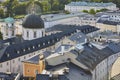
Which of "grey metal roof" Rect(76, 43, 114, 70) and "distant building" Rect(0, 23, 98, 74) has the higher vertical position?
"grey metal roof" Rect(76, 43, 114, 70)

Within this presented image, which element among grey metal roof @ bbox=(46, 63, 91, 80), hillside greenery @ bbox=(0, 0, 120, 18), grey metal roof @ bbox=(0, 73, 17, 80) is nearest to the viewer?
grey metal roof @ bbox=(46, 63, 91, 80)

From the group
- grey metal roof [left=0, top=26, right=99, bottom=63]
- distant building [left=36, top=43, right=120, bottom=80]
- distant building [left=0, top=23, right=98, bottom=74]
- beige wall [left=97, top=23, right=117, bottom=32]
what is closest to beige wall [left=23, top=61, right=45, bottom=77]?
distant building [left=36, top=43, right=120, bottom=80]

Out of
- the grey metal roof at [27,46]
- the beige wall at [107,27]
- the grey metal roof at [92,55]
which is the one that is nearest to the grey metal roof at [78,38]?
the grey metal roof at [27,46]

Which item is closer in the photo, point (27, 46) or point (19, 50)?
point (19, 50)

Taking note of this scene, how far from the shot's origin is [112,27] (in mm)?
95312

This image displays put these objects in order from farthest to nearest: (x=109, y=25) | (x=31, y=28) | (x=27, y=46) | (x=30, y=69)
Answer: (x=109, y=25) < (x=31, y=28) < (x=27, y=46) < (x=30, y=69)


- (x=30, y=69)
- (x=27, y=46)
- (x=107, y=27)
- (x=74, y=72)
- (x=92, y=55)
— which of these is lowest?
(x=107, y=27)

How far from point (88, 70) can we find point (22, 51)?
60.5 ft

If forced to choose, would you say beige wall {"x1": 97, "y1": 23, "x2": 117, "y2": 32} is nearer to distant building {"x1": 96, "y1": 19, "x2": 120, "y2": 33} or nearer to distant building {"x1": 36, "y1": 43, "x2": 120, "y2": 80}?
distant building {"x1": 96, "y1": 19, "x2": 120, "y2": 33}

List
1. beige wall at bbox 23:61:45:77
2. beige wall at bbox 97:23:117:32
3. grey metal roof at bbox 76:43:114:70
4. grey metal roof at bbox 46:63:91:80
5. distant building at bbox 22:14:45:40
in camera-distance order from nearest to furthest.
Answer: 1. grey metal roof at bbox 46:63:91:80
2. grey metal roof at bbox 76:43:114:70
3. beige wall at bbox 23:61:45:77
4. distant building at bbox 22:14:45:40
5. beige wall at bbox 97:23:117:32

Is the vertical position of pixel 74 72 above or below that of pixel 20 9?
above

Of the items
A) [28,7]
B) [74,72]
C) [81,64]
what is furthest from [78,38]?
[28,7]

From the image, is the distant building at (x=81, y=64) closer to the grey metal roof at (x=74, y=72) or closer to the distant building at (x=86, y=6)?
the grey metal roof at (x=74, y=72)

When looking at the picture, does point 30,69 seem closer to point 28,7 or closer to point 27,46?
point 27,46
